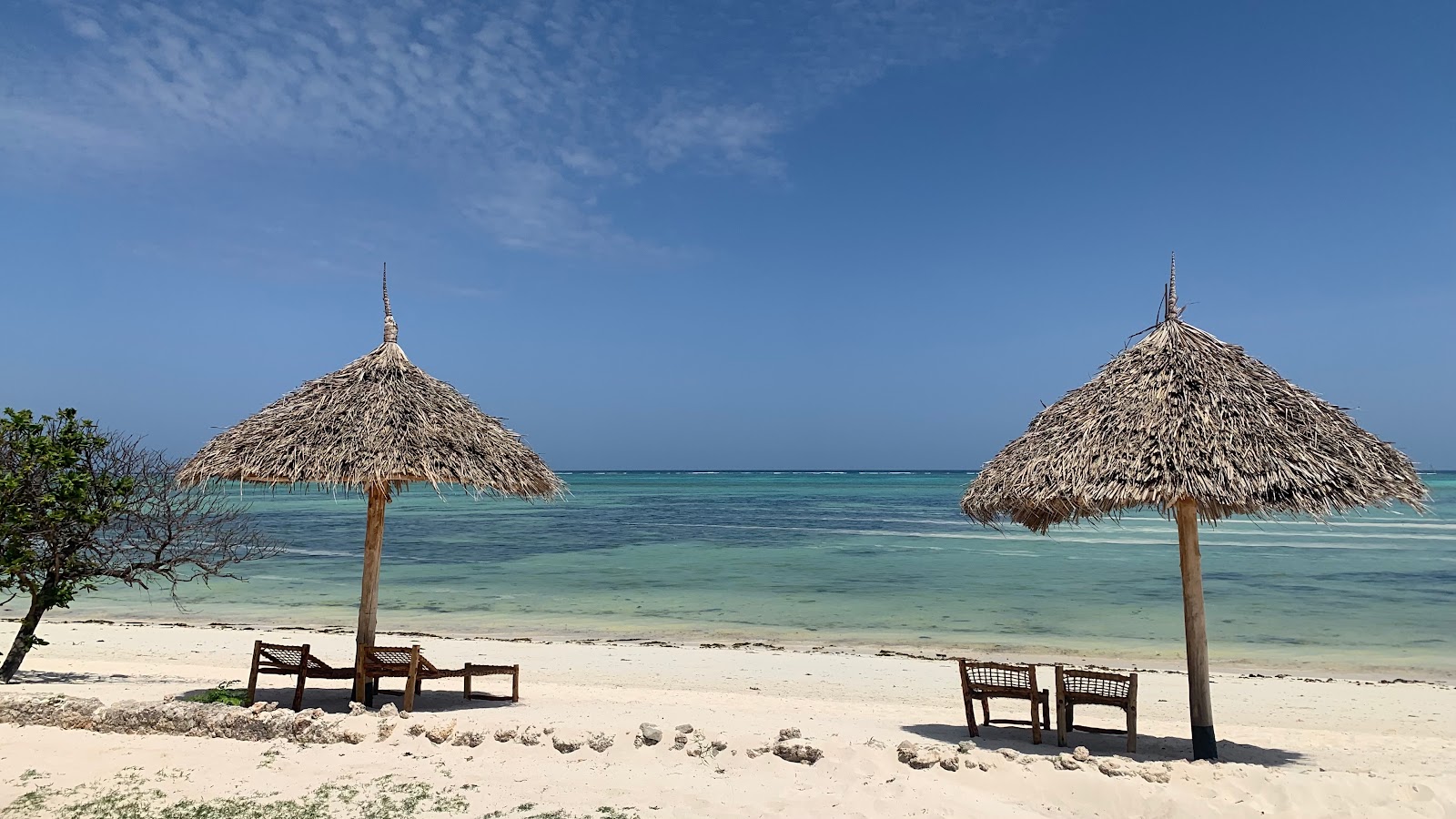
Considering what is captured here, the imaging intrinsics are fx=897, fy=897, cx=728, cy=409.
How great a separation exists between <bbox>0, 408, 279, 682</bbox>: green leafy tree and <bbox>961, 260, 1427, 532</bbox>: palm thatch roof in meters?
7.15

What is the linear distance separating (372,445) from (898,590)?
13989mm

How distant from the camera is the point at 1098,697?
6273mm

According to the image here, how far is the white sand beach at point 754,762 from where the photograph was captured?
16.9 ft

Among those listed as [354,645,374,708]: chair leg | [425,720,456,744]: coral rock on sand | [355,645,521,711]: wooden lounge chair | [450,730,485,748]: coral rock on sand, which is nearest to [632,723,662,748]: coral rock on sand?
[450,730,485,748]: coral rock on sand

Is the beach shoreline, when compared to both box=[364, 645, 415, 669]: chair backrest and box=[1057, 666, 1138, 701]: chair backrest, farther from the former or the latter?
box=[364, 645, 415, 669]: chair backrest

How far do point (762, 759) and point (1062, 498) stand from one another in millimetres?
2623

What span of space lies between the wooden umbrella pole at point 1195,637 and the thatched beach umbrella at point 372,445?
5.13 meters

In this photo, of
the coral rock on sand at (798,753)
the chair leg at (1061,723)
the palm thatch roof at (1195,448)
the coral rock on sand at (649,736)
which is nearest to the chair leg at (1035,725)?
the chair leg at (1061,723)

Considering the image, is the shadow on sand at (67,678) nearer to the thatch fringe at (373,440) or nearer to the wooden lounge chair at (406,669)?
the thatch fringe at (373,440)

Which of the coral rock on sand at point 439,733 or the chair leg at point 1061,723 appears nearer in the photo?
the coral rock on sand at point 439,733

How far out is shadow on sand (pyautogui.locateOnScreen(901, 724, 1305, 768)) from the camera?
6.55 meters

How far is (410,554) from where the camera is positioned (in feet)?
88.0

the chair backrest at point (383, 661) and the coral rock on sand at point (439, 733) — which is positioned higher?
the chair backrest at point (383, 661)

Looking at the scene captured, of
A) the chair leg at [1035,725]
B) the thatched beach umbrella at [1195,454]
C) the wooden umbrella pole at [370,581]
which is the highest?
the thatched beach umbrella at [1195,454]
